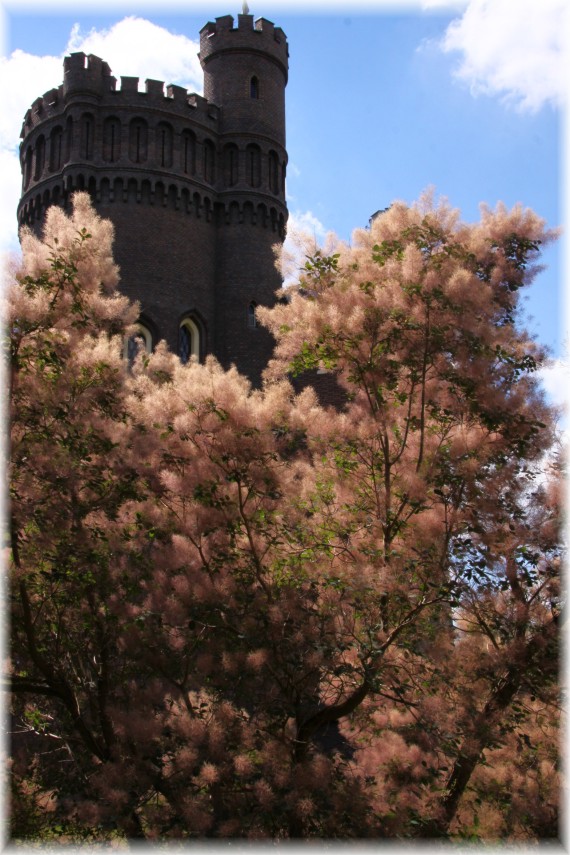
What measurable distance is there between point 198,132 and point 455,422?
1512 centimetres

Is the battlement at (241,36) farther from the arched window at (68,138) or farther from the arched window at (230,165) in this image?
the arched window at (68,138)

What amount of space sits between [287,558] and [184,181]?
14.9 m

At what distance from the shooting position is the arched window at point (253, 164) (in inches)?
845

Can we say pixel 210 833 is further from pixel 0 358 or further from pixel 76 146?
pixel 76 146

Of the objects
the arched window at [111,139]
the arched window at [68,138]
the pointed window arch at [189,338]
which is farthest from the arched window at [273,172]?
the arched window at [68,138]

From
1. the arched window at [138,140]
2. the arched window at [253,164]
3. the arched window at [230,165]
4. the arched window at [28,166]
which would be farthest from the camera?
the arched window at [253,164]

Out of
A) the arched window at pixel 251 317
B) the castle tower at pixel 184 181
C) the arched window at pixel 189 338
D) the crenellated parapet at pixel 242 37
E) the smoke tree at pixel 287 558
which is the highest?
the crenellated parapet at pixel 242 37

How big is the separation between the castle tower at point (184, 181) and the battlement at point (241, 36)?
3cm

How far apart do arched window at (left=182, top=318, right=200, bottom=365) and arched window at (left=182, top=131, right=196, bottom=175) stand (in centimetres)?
356

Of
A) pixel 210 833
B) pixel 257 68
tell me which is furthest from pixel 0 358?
pixel 257 68

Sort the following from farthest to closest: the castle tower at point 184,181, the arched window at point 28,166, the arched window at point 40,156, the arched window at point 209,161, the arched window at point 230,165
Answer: the arched window at point 230,165, the arched window at point 209,161, the arched window at point 28,166, the arched window at point 40,156, the castle tower at point 184,181

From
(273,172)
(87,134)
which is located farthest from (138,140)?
(273,172)

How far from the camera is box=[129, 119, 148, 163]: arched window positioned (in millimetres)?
20234

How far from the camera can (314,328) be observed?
26.0 feet
